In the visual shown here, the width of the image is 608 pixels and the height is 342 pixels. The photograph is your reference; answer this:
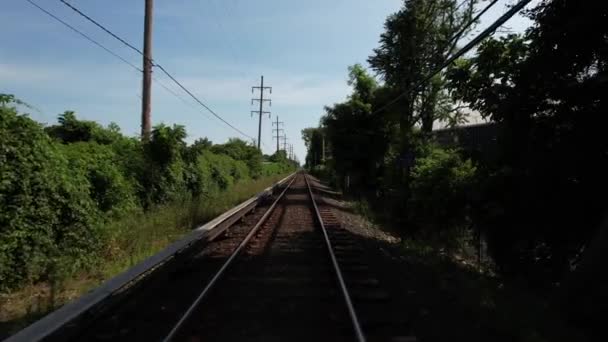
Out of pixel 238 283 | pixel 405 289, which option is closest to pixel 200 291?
pixel 238 283

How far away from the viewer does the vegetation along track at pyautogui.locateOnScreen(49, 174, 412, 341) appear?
544 cm

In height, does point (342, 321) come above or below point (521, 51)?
below

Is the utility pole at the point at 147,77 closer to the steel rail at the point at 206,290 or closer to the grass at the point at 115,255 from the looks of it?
the grass at the point at 115,255

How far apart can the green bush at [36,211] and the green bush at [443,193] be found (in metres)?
→ 7.67

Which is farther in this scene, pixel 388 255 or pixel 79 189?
pixel 388 255

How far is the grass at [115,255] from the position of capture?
6.41 meters

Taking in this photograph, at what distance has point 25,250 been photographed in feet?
24.0

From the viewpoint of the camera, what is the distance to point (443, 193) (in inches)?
460

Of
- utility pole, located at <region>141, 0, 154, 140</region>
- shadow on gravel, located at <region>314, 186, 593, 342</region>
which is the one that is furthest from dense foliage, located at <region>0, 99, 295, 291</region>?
shadow on gravel, located at <region>314, 186, 593, 342</region>

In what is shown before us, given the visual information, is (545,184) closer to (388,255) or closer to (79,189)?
(388,255)

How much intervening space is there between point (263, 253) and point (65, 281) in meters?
4.08

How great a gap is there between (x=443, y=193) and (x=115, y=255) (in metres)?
7.59

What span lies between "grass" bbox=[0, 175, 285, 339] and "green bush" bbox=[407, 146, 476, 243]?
22.0 ft

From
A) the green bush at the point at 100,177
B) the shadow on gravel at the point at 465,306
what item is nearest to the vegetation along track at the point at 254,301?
the shadow on gravel at the point at 465,306
